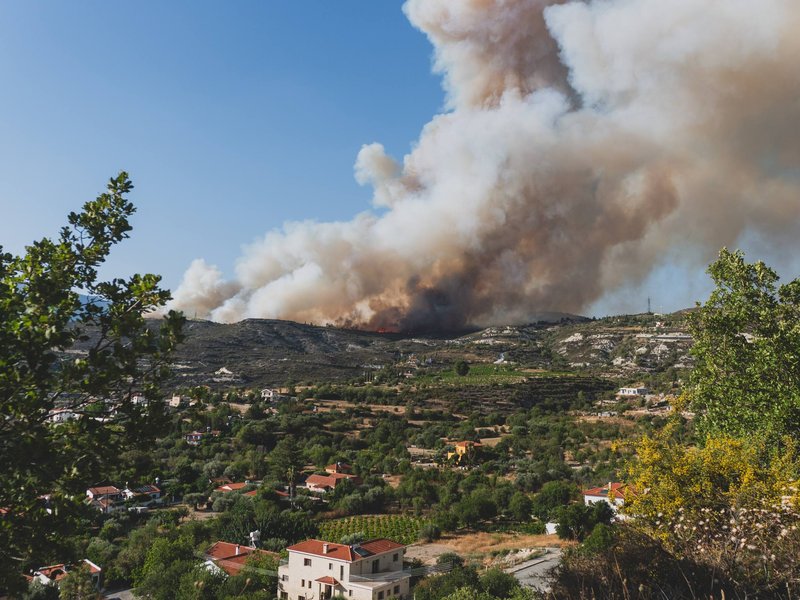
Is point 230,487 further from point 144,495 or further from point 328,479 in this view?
point 328,479

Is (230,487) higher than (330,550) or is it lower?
higher

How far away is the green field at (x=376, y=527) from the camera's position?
37.5 meters

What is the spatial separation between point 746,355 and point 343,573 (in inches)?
812

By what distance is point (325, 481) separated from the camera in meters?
48.8

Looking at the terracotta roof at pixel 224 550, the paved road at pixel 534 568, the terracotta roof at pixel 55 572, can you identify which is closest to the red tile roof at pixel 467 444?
the paved road at pixel 534 568

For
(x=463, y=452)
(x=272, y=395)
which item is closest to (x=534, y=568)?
(x=463, y=452)

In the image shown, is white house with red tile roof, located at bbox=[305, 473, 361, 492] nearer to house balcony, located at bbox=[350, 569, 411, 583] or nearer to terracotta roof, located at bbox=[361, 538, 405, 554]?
terracotta roof, located at bbox=[361, 538, 405, 554]

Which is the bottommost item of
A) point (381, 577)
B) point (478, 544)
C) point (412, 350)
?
point (381, 577)

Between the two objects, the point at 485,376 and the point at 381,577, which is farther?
the point at 485,376

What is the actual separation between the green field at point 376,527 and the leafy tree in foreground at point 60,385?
33205mm

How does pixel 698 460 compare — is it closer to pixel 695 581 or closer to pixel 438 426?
pixel 695 581

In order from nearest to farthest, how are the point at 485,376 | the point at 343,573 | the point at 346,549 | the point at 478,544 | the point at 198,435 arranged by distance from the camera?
the point at 343,573, the point at 346,549, the point at 478,544, the point at 198,435, the point at 485,376

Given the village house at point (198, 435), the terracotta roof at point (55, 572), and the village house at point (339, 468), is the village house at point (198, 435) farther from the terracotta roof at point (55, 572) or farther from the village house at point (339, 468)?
the terracotta roof at point (55, 572)

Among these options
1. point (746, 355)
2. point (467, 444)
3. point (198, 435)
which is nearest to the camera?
point (746, 355)
